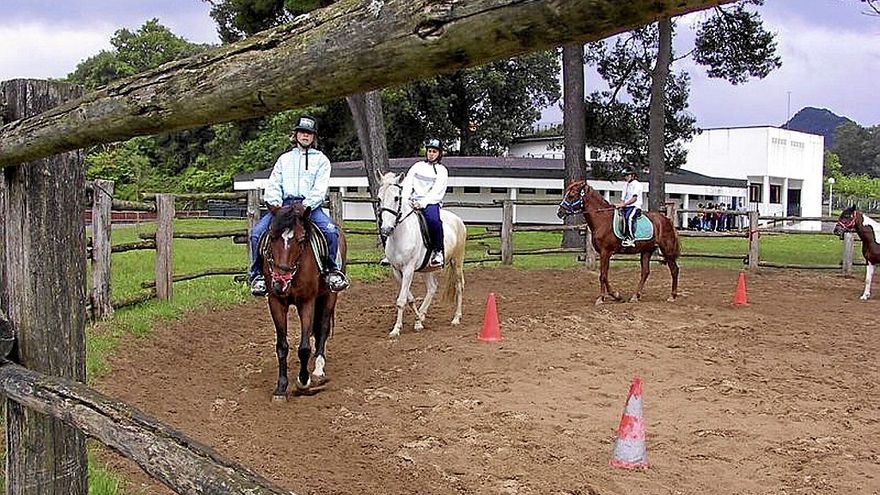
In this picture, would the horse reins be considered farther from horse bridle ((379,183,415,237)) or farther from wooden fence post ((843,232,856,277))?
wooden fence post ((843,232,856,277))

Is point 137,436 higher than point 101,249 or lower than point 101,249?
lower

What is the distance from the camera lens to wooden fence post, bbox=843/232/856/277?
15.0 m

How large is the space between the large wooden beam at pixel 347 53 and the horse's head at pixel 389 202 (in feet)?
20.2

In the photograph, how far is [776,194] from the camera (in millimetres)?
45812

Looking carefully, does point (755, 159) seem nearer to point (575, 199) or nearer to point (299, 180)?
point (575, 199)

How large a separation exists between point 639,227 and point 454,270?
3.09m

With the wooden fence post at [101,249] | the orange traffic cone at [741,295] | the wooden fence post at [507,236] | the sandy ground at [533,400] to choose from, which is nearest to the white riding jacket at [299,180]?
the sandy ground at [533,400]

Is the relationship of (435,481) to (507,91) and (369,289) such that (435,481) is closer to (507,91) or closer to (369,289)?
(369,289)

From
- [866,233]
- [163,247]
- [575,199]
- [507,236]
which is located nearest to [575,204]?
[575,199]

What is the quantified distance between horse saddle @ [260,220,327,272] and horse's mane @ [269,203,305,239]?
160mm

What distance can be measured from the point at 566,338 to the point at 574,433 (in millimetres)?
3159

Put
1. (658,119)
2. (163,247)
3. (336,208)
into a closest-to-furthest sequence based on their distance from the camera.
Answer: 1. (163,247)
2. (336,208)
3. (658,119)

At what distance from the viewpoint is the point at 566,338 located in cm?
829

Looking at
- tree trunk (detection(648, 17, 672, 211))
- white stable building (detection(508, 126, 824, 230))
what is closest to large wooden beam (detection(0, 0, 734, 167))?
tree trunk (detection(648, 17, 672, 211))
